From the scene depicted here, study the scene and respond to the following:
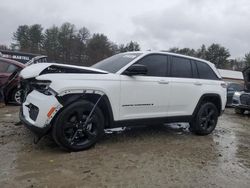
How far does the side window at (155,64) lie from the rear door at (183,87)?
0.73 feet

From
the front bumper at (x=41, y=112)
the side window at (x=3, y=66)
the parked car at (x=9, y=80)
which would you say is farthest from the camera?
the side window at (x=3, y=66)

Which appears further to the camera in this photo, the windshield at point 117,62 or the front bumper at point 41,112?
the windshield at point 117,62

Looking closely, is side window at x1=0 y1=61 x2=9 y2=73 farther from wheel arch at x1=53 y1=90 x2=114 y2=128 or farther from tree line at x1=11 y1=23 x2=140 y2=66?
tree line at x1=11 y1=23 x2=140 y2=66

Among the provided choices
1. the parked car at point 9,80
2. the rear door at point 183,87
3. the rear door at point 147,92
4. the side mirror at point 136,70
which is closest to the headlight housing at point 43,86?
the rear door at point 147,92

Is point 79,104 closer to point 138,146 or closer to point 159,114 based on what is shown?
point 138,146

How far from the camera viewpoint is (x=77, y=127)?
4.86 m

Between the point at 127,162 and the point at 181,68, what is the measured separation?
2.86 metres

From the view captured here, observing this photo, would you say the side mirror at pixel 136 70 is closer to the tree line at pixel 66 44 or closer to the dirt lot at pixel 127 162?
the dirt lot at pixel 127 162

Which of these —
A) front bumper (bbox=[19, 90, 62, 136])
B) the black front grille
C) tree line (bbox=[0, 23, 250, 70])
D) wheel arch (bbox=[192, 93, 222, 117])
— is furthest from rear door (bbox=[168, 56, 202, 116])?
tree line (bbox=[0, 23, 250, 70])

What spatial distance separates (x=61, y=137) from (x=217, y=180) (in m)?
2.41

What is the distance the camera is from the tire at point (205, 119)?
271 inches

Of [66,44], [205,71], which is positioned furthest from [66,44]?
[205,71]

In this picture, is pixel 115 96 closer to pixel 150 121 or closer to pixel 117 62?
pixel 117 62

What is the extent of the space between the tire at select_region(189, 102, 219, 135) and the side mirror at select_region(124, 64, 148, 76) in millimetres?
2145
